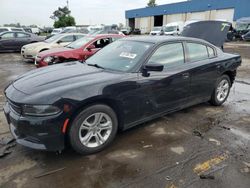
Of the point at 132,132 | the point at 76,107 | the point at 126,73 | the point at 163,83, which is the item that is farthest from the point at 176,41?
the point at 76,107

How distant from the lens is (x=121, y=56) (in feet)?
13.3

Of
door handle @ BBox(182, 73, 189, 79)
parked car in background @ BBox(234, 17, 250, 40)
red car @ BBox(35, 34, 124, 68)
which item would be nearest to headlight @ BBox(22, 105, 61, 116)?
door handle @ BBox(182, 73, 189, 79)

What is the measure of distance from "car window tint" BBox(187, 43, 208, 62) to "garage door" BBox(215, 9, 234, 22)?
37.8m

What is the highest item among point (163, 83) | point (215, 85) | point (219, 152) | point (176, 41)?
point (176, 41)

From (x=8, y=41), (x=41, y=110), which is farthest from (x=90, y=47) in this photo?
(x=8, y=41)

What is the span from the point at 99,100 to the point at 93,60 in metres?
1.37

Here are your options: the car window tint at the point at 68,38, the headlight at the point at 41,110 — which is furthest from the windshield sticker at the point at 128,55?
the car window tint at the point at 68,38

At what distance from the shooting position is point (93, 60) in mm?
4359

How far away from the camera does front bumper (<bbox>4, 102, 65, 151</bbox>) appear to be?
2.82 meters

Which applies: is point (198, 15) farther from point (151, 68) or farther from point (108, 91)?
point (108, 91)

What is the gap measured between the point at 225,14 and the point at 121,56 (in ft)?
132

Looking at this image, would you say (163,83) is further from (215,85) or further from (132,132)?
(215,85)

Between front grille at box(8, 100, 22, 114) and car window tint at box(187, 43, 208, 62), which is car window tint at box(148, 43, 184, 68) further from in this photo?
front grille at box(8, 100, 22, 114)

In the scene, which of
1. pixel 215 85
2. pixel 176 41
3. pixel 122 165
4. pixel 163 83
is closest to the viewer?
pixel 122 165
